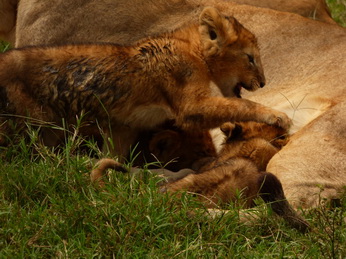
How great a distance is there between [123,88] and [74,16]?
158cm

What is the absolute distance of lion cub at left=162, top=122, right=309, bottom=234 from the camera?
3.83 metres

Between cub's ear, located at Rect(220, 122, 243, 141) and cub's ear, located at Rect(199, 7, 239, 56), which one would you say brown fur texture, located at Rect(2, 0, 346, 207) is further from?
cub's ear, located at Rect(199, 7, 239, 56)

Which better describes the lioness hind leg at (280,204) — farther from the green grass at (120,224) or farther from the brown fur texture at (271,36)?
the brown fur texture at (271,36)

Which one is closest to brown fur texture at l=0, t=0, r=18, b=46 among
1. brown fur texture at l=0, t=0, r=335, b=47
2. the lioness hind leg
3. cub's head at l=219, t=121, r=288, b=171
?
brown fur texture at l=0, t=0, r=335, b=47

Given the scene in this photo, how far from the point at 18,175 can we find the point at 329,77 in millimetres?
2433

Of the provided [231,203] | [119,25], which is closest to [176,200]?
[231,203]

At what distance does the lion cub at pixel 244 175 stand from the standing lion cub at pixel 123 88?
0.58 feet

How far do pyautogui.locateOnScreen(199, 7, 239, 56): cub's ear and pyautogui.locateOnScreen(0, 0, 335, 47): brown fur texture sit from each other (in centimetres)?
128

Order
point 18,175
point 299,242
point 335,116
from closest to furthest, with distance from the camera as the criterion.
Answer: point 299,242, point 18,175, point 335,116

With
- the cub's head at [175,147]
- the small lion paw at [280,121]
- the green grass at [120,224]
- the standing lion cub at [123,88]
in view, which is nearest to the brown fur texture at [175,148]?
the cub's head at [175,147]

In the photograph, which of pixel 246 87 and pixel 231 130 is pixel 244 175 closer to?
pixel 231 130

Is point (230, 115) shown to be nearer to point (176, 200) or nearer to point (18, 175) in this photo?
point (176, 200)

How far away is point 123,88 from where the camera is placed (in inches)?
175

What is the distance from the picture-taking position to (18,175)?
13.2 ft
